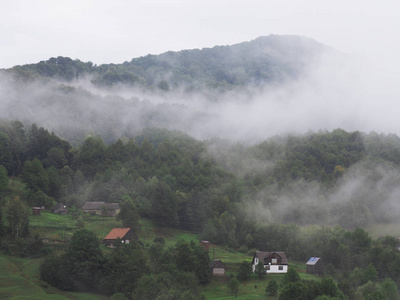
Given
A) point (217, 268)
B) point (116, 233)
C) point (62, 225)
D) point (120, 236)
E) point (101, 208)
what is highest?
point (62, 225)

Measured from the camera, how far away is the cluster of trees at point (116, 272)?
59.8 meters

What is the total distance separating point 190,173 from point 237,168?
21.6m

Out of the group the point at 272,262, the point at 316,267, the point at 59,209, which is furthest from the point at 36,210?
the point at 316,267

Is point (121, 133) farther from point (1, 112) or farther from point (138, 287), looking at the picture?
point (138, 287)

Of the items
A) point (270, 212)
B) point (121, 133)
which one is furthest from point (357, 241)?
point (121, 133)

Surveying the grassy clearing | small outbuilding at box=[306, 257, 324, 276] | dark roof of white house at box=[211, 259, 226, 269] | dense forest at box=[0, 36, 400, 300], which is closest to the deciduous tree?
dense forest at box=[0, 36, 400, 300]

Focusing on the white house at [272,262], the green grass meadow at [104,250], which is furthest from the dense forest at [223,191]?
the white house at [272,262]

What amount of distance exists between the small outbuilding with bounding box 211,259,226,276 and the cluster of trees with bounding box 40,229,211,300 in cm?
492

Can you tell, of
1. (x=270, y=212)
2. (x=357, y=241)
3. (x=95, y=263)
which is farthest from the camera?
(x=270, y=212)

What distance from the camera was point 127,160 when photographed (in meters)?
122

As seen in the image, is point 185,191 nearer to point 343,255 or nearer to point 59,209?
point 59,209

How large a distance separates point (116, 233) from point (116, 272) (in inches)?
572

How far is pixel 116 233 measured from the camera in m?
77.8

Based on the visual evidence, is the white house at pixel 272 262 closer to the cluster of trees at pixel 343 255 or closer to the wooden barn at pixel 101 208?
the cluster of trees at pixel 343 255
